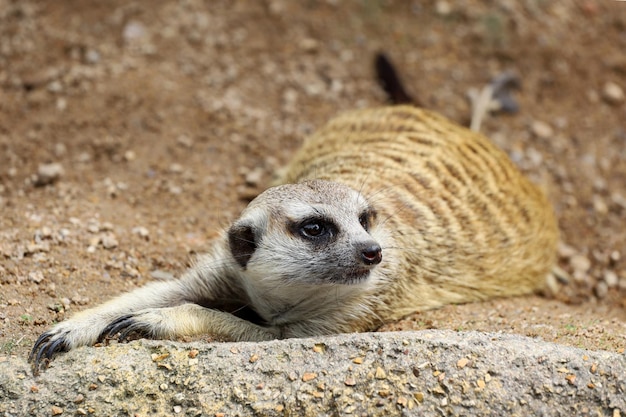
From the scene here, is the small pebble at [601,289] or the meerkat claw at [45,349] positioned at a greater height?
the meerkat claw at [45,349]

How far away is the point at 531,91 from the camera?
470 cm

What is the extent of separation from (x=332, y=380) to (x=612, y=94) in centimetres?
332

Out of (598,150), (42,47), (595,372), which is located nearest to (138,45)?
(42,47)

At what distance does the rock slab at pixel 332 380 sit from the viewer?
2129 mm

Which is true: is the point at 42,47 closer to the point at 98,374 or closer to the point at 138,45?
the point at 138,45

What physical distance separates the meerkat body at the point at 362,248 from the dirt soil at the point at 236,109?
200 millimetres

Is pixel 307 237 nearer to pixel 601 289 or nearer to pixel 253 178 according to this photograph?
pixel 253 178

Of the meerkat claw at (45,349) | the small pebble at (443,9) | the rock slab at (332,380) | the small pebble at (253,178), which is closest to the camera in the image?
the rock slab at (332,380)

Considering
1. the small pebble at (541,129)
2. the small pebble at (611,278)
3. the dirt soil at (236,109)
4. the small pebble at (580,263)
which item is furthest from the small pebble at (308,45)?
the small pebble at (611,278)

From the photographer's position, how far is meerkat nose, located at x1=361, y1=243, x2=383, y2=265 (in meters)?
2.34

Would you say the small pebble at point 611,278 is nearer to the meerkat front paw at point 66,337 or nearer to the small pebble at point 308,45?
the small pebble at point 308,45

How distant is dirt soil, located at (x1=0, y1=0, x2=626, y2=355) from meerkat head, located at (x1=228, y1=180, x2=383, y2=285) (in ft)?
1.70

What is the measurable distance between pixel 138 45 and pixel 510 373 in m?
3.12

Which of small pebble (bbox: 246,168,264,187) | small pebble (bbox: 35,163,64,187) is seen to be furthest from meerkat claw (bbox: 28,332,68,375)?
small pebble (bbox: 246,168,264,187)
